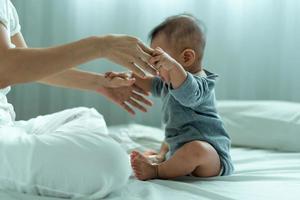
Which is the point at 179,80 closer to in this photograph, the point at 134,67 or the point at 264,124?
the point at 134,67

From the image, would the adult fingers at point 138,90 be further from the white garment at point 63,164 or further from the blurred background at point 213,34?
the blurred background at point 213,34

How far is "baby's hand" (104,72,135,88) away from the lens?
48.7 inches

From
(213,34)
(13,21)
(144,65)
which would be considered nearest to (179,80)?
(144,65)

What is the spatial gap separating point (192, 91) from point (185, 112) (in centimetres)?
12

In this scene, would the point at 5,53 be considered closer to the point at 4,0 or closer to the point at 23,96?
the point at 4,0

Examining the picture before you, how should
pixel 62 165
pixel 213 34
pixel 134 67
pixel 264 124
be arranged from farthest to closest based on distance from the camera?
pixel 213 34 → pixel 264 124 → pixel 134 67 → pixel 62 165

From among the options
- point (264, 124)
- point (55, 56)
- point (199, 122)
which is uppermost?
point (55, 56)

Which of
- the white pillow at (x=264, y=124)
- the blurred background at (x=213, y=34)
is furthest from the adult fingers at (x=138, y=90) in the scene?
the blurred background at (x=213, y=34)

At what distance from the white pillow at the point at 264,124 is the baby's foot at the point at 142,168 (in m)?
0.60

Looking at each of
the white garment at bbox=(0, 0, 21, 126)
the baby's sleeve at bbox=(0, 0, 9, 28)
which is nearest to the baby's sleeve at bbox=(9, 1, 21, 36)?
the white garment at bbox=(0, 0, 21, 126)

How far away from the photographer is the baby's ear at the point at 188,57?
1230 millimetres

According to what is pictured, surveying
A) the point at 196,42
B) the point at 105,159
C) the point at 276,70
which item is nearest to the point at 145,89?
the point at 196,42

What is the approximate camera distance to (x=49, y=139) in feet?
2.91

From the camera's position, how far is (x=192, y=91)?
1095 mm
